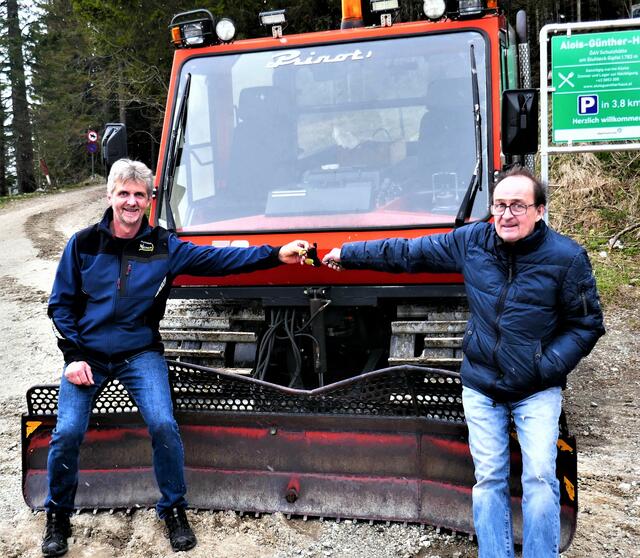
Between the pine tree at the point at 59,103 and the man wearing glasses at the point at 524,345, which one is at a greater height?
the pine tree at the point at 59,103

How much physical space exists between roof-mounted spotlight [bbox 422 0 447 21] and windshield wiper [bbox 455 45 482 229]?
0.31m

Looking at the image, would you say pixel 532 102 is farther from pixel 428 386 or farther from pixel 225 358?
pixel 225 358

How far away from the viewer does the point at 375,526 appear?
146 inches

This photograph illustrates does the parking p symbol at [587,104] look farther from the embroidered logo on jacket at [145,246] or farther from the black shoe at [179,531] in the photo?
the black shoe at [179,531]

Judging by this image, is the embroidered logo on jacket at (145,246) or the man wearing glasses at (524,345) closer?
the man wearing glasses at (524,345)

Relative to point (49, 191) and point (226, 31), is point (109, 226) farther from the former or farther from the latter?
point (49, 191)

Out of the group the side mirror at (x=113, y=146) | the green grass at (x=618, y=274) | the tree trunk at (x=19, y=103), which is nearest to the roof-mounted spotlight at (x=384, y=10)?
the side mirror at (x=113, y=146)

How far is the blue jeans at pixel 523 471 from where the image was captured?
2865mm

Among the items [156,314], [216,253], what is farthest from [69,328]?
[216,253]

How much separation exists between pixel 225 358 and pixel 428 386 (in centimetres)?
129

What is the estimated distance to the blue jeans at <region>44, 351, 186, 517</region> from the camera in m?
3.53

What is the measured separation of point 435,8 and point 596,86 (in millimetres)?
3768

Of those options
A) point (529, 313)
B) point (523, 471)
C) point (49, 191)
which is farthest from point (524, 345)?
point (49, 191)

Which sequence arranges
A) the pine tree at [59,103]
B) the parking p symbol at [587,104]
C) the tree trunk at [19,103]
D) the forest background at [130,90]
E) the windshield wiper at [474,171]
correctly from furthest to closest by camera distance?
the tree trunk at [19,103]
the pine tree at [59,103]
the forest background at [130,90]
the parking p symbol at [587,104]
the windshield wiper at [474,171]
